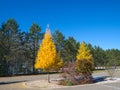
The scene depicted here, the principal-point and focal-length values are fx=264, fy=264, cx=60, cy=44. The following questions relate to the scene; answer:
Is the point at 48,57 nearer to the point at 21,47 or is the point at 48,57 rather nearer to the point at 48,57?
the point at 48,57

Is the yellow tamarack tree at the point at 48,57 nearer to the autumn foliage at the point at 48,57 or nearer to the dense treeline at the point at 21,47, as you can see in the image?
the autumn foliage at the point at 48,57

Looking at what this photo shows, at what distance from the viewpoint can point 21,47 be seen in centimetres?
6047

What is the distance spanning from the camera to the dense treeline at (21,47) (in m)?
56.9

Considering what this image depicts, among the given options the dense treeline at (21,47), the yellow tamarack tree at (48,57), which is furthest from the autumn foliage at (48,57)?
the dense treeline at (21,47)

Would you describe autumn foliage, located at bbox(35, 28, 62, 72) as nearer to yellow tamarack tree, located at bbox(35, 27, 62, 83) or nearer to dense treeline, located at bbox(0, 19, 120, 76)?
yellow tamarack tree, located at bbox(35, 27, 62, 83)

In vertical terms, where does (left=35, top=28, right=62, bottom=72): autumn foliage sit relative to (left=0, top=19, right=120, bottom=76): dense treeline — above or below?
below

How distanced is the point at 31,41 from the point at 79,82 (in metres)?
35.0

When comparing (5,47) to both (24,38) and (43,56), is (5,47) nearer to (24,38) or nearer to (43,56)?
(24,38)

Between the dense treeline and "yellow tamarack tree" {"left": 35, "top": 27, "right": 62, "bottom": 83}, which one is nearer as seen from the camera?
"yellow tamarack tree" {"left": 35, "top": 27, "right": 62, "bottom": 83}

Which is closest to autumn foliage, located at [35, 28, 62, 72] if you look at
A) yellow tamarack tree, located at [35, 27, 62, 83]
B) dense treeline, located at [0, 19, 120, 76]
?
yellow tamarack tree, located at [35, 27, 62, 83]

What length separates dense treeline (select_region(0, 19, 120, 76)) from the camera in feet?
187

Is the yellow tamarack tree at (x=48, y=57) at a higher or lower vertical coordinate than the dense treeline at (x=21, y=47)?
lower

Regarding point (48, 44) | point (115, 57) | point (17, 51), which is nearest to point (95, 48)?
point (115, 57)

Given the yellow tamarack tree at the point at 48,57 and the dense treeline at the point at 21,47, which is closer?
the yellow tamarack tree at the point at 48,57
